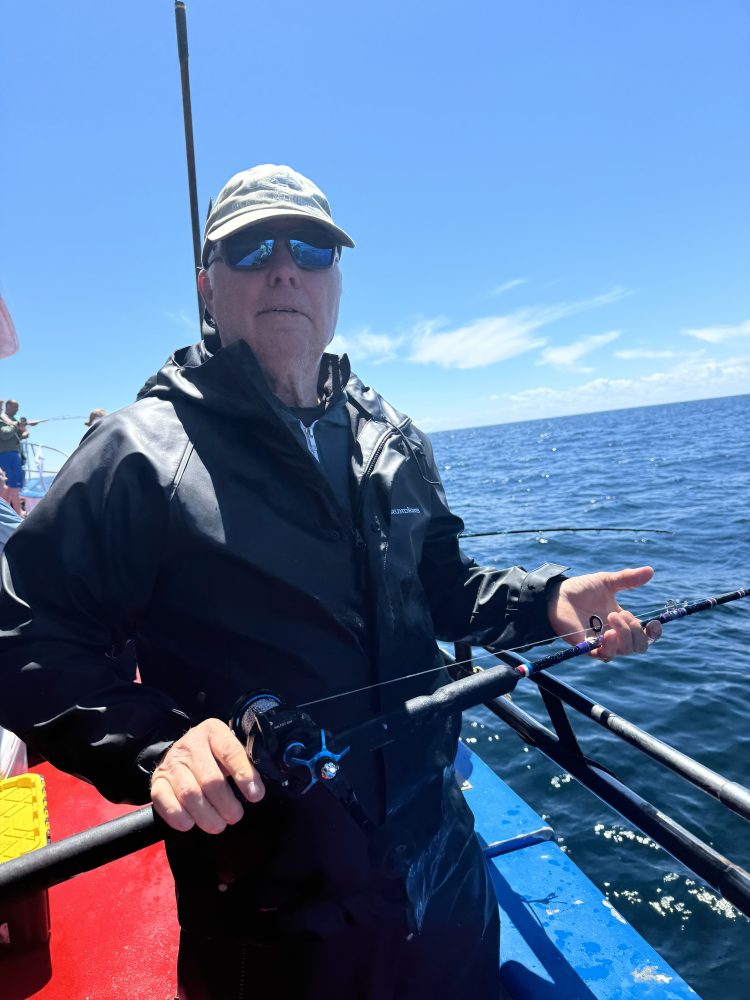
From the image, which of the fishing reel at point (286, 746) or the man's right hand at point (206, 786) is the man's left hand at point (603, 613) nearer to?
the fishing reel at point (286, 746)

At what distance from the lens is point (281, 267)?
6.52 ft

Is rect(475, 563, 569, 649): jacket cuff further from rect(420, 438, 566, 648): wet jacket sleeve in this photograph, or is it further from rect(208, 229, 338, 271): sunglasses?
rect(208, 229, 338, 271): sunglasses

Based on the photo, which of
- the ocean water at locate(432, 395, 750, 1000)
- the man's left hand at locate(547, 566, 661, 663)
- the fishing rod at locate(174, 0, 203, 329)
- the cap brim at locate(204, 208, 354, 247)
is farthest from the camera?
the ocean water at locate(432, 395, 750, 1000)

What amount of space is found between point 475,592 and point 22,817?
2526mm

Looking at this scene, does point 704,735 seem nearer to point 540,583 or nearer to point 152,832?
point 540,583

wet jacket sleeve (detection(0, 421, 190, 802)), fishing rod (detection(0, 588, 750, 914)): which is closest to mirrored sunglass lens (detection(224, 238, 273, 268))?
wet jacket sleeve (detection(0, 421, 190, 802))

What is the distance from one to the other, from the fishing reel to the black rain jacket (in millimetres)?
221

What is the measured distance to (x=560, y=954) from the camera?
8.49 feet

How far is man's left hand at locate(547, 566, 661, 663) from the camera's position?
86.0 inches

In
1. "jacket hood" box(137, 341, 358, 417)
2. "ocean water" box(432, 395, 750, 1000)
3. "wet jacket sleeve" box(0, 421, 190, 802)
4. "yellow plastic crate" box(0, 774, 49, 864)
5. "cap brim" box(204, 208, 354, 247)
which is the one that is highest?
"cap brim" box(204, 208, 354, 247)

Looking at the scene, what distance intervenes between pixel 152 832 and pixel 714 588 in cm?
1113

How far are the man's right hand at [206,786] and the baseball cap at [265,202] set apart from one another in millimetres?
1637

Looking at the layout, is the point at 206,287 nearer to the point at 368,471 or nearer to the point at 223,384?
the point at 223,384

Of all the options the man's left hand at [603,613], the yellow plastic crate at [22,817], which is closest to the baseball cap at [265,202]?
the man's left hand at [603,613]
